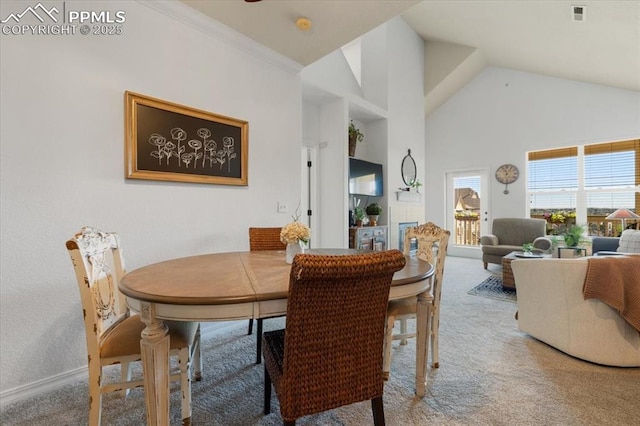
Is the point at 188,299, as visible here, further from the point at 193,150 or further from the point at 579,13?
the point at 579,13

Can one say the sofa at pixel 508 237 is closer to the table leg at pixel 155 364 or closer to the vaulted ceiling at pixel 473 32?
the vaulted ceiling at pixel 473 32

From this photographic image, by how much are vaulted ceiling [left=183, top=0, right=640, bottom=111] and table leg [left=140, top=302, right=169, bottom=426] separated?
2345 mm

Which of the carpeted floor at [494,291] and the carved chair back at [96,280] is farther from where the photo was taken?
the carpeted floor at [494,291]

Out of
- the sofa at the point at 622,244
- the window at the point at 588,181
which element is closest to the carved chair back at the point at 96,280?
the sofa at the point at 622,244

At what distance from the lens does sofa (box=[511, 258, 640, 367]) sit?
195 cm

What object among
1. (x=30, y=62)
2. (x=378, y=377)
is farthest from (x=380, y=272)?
(x=30, y=62)

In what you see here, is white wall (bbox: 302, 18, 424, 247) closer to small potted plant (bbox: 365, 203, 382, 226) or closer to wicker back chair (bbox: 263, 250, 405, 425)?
small potted plant (bbox: 365, 203, 382, 226)

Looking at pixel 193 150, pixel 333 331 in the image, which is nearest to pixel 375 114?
pixel 193 150

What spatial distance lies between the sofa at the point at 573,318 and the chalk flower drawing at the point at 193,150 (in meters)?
2.72

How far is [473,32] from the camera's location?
4965mm

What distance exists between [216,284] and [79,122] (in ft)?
5.15

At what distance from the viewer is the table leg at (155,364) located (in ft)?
3.66

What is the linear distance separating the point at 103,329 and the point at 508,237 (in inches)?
236

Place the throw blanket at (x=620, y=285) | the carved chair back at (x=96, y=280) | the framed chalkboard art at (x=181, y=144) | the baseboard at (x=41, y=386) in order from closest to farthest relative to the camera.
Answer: the carved chair back at (x=96, y=280), the baseboard at (x=41, y=386), the throw blanket at (x=620, y=285), the framed chalkboard art at (x=181, y=144)
